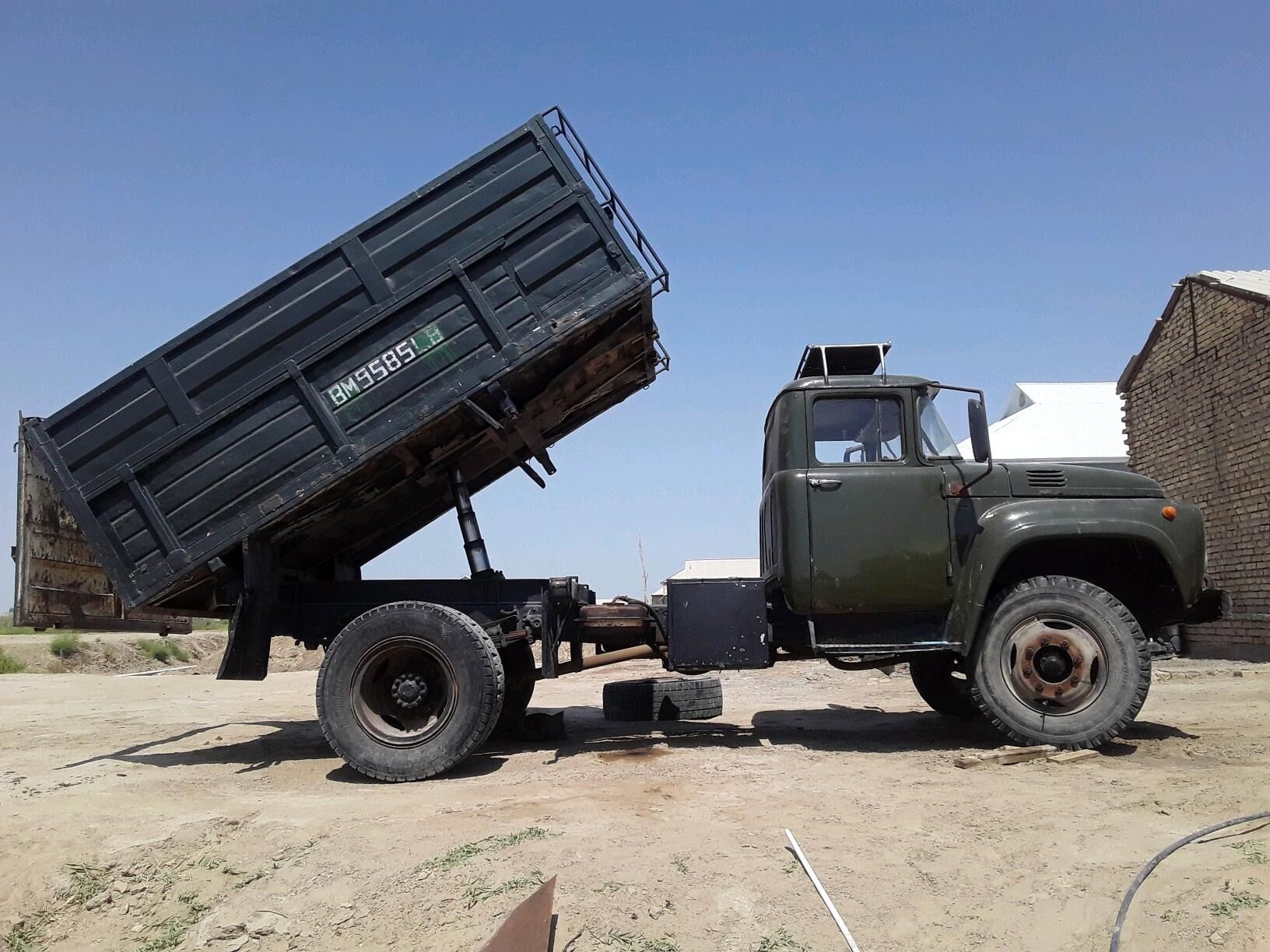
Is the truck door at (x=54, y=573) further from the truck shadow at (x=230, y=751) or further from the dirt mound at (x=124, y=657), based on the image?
the dirt mound at (x=124, y=657)

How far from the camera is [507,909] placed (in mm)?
3705

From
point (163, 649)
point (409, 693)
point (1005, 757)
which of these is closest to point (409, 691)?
point (409, 693)

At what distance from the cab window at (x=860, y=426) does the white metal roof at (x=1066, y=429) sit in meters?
15.9

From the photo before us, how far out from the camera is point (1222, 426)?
518 inches

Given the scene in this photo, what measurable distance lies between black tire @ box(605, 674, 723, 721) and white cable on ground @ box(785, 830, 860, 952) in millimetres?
4296

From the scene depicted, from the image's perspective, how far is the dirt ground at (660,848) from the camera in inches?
140

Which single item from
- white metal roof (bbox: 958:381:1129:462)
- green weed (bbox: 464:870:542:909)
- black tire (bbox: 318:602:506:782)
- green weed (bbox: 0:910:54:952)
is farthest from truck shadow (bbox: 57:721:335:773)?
white metal roof (bbox: 958:381:1129:462)

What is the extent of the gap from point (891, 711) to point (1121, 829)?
15.9 feet

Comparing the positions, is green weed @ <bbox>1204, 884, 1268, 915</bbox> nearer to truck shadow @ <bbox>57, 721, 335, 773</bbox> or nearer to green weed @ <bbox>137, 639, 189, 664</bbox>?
truck shadow @ <bbox>57, 721, 335, 773</bbox>

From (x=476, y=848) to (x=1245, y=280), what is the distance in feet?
48.6

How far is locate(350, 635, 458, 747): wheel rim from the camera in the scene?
6.29m

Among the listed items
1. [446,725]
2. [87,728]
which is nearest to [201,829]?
[446,725]

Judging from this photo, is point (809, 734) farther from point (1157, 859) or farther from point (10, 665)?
point (10, 665)

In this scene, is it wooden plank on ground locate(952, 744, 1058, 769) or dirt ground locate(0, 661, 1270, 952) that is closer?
dirt ground locate(0, 661, 1270, 952)
